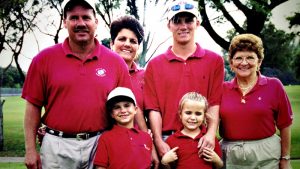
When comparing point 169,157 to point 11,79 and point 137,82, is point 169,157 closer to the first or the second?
point 137,82

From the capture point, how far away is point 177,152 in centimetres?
395

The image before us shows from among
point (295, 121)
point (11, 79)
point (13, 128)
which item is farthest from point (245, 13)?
point (11, 79)

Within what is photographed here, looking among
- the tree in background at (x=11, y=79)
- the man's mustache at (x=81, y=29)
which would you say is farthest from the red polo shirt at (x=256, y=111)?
the tree in background at (x=11, y=79)

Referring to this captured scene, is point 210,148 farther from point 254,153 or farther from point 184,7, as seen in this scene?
point 184,7

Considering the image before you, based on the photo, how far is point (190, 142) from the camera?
3961mm

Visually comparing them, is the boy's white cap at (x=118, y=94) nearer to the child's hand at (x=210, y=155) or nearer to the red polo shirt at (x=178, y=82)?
the red polo shirt at (x=178, y=82)

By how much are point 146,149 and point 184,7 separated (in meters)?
1.45

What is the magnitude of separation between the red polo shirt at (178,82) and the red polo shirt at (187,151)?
0.15 meters

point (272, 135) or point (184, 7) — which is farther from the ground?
point (184, 7)

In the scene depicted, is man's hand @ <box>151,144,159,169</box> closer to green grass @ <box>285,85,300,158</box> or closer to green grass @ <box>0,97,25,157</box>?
green grass @ <box>285,85,300,158</box>

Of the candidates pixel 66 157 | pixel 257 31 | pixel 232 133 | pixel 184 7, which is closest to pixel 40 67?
pixel 66 157

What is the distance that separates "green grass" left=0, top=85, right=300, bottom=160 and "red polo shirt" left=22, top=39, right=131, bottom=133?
405 inches

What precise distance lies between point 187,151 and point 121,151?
641mm

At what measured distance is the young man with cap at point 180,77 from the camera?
160 inches
